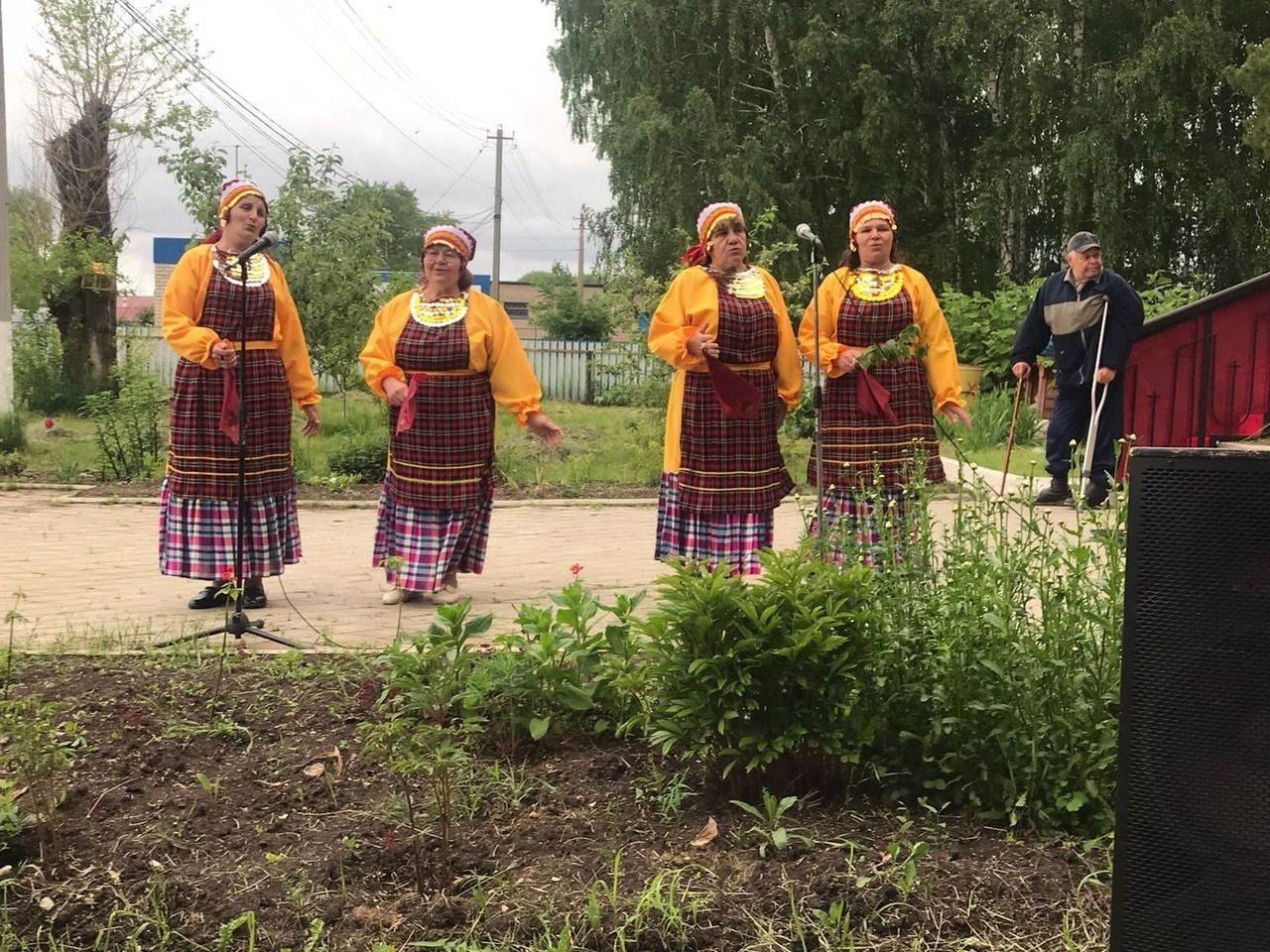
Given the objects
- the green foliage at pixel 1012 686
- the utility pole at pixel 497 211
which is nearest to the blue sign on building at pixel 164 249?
the utility pole at pixel 497 211

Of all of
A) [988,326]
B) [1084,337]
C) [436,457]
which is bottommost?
[436,457]

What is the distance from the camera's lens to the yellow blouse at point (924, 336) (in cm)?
488

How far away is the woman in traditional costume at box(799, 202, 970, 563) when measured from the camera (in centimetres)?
482

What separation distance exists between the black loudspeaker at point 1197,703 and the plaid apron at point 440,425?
3854 mm

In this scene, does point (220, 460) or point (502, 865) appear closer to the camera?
point (502, 865)

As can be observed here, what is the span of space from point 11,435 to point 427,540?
27.3 ft

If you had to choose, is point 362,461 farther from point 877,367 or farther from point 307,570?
→ point 877,367

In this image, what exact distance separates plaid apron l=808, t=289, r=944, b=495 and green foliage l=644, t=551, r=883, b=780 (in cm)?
241

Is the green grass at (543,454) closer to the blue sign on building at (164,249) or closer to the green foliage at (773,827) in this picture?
the green foliage at (773,827)

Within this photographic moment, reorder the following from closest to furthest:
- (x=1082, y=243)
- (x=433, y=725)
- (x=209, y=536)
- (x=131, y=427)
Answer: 1. (x=433, y=725)
2. (x=209, y=536)
3. (x=1082, y=243)
4. (x=131, y=427)

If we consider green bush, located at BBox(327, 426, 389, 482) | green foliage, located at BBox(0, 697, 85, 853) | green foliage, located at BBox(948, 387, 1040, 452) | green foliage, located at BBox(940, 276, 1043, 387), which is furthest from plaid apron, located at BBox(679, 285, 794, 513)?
green foliage, located at BBox(940, 276, 1043, 387)

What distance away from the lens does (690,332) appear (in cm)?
459

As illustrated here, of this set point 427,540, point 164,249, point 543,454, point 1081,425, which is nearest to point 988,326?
point 543,454

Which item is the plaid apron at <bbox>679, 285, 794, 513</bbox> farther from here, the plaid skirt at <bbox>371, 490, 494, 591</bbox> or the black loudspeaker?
the black loudspeaker
